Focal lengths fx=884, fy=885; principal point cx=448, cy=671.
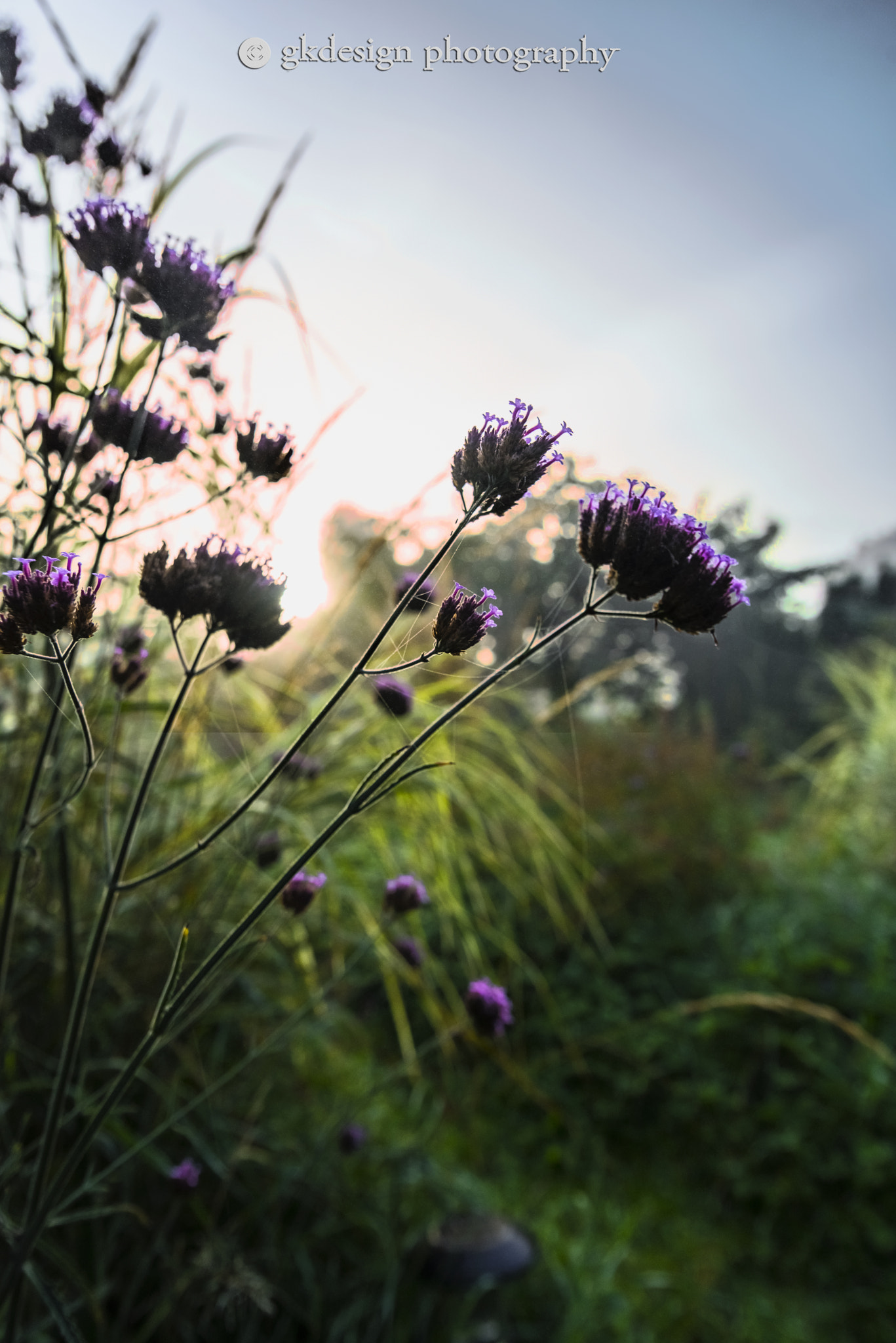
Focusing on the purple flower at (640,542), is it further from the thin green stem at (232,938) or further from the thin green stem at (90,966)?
the thin green stem at (90,966)

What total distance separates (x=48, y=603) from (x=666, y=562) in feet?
0.98

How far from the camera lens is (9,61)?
0.64 m

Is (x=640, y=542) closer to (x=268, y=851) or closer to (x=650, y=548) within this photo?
(x=650, y=548)

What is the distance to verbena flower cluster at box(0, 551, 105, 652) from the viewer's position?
1.33 ft

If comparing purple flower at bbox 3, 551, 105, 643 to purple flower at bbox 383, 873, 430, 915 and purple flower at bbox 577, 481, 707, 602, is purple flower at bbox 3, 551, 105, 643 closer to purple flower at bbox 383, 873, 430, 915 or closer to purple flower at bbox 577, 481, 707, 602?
purple flower at bbox 577, 481, 707, 602

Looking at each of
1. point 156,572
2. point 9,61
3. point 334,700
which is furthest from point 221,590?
point 9,61

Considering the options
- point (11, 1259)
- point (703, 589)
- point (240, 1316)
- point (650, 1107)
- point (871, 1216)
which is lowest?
point (871, 1216)

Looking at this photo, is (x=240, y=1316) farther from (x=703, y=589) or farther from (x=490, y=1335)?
(x=703, y=589)

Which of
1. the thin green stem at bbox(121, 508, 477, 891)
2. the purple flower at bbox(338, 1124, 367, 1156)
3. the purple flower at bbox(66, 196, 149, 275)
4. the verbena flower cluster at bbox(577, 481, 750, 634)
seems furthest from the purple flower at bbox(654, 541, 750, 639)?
the purple flower at bbox(338, 1124, 367, 1156)

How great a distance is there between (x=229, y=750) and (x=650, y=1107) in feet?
5.56

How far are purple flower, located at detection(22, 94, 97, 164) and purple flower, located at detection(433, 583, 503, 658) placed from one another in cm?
49

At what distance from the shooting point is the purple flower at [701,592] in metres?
0.46

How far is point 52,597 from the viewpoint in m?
0.41

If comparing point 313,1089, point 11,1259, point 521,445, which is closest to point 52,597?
point 521,445
